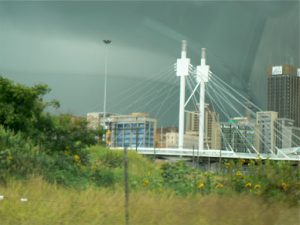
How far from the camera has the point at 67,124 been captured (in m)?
13.5

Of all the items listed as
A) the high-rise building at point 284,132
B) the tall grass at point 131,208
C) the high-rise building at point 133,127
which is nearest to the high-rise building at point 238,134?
the high-rise building at point 284,132

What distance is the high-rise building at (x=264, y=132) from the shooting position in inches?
1351

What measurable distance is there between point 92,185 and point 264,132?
2690 cm

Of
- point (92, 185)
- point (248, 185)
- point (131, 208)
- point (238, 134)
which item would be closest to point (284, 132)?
point (238, 134)

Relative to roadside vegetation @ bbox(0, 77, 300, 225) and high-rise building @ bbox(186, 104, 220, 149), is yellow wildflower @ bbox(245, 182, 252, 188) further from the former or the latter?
high-rise building @ bbox(186, 104, 220, 149)

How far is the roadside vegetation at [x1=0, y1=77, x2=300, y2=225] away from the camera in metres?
7.68

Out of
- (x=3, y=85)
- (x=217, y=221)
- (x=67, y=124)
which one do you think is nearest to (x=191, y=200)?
(x=217, y=221)

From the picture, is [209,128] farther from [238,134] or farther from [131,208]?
[131,208]

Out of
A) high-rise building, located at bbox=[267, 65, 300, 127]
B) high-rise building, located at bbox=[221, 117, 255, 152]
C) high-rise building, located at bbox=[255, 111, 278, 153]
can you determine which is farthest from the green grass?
high-rise building, located at bbox=[221, 117, 255, 152]

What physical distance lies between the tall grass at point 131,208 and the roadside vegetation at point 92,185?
13 mm

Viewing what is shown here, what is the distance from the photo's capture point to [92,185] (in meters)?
10.4

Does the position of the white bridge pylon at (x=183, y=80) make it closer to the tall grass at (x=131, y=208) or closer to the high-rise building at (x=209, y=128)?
the high-rise building at (x=209, y=128)

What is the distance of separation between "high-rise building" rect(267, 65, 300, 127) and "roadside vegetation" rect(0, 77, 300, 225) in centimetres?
1438

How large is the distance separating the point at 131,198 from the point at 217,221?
54.2 inches
